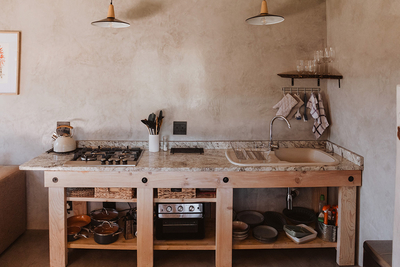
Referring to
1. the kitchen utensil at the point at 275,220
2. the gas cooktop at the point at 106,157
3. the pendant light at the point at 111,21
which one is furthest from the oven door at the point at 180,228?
the pendant light at the point at 111,21

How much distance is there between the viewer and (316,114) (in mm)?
2807

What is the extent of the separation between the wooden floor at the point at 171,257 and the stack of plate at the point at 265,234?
0.64 ft

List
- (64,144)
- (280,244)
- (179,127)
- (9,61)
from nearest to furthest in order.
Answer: (280,244), (64,144), (9,61), (179,127)

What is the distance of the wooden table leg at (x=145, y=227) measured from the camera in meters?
2.29

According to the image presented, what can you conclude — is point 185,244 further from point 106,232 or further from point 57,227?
point 57,227

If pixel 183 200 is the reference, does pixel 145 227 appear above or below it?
below

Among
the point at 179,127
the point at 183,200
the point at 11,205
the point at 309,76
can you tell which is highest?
the point at 309,76

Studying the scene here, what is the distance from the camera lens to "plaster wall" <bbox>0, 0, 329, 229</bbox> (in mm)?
2771

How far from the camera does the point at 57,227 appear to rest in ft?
7.61

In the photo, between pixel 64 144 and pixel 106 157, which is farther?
pixel 64 144

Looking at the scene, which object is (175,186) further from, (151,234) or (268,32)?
(268,32)

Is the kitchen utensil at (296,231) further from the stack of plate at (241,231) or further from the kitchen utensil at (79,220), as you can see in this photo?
the kitchen utensil at (79,220)

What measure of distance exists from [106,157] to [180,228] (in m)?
0.82

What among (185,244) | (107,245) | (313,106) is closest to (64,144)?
(107,245)
